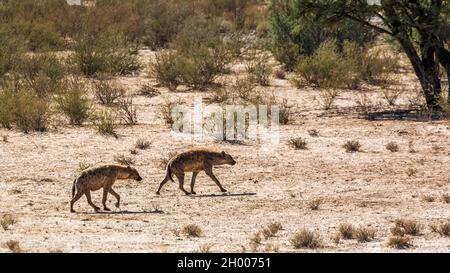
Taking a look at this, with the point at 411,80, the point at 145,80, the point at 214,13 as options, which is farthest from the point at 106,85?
the point at 214,13

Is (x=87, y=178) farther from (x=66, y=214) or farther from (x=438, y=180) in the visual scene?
(x=438, y=180)

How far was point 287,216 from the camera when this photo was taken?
15.1 meters

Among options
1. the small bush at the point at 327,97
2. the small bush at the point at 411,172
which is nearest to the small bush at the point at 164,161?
the small bush at the point at 411,172

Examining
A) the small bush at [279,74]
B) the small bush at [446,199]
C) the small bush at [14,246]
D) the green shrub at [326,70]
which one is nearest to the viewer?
the small bush at [14,246]

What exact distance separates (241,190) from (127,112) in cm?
631

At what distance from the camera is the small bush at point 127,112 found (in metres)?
22.8

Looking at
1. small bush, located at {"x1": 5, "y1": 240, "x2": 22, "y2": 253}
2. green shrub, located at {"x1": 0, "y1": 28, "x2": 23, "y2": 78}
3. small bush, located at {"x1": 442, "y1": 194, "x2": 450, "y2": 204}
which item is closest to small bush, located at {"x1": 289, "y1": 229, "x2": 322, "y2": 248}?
small bush, located at {"x1": 5, "y1": 240, "x2": 22, "y2": 253}

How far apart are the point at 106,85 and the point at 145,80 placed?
3.41 metres

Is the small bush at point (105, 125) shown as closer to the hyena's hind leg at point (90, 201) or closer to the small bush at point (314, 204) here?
the hyena's hind leg at point (90, 201)

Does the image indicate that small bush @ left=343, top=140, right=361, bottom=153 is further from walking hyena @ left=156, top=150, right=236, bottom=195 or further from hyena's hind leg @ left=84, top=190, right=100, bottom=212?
hyena's hind leg @ left=84, top=190, right=100, bottom=212

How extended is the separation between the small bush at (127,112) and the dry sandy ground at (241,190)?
1.13 feet

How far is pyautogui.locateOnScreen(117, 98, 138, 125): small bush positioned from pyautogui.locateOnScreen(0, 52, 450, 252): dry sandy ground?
0.34 m

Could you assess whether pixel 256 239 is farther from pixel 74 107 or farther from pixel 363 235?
pixel 74 107

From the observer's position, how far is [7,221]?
46.5ft
